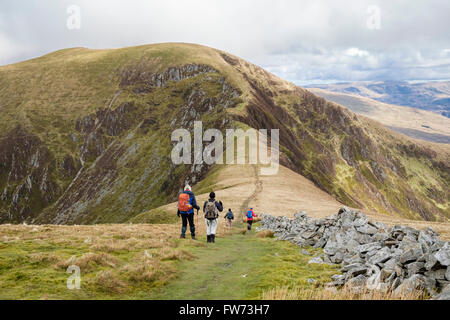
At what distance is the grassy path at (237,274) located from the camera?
10.5 metres

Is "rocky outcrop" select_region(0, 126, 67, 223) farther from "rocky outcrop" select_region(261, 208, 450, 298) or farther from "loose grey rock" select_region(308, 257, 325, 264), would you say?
"loose grey rock" select_region(308, 257, 325, 264)

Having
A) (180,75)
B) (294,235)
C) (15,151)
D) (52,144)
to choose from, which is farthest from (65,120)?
(294,235)

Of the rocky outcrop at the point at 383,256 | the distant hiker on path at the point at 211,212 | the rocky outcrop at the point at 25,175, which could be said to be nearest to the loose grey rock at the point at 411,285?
the rocky outcrop at the point at 383,256

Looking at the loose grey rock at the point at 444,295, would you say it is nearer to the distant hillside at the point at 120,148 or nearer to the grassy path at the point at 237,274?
the grassy path at the point at 237,274

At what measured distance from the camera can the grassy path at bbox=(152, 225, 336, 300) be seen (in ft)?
34.6

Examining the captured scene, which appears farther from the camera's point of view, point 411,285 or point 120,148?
point 120,148

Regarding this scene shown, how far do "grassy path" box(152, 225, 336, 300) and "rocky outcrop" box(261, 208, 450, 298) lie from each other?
47.6 inches

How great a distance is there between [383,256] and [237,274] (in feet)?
18.4

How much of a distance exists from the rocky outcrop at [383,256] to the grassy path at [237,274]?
121cm

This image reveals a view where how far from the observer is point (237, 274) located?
1300 cm

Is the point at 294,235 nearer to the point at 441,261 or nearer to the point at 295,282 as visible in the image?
the point at 295,282

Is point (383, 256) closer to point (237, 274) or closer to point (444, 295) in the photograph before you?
point (444, 295)

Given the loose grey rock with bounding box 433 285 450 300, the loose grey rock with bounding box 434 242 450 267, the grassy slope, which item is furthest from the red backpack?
the loose grey rock with bounding box 433 285 450 300

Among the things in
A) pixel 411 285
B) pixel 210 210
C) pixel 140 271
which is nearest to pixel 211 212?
pixel 210 210
